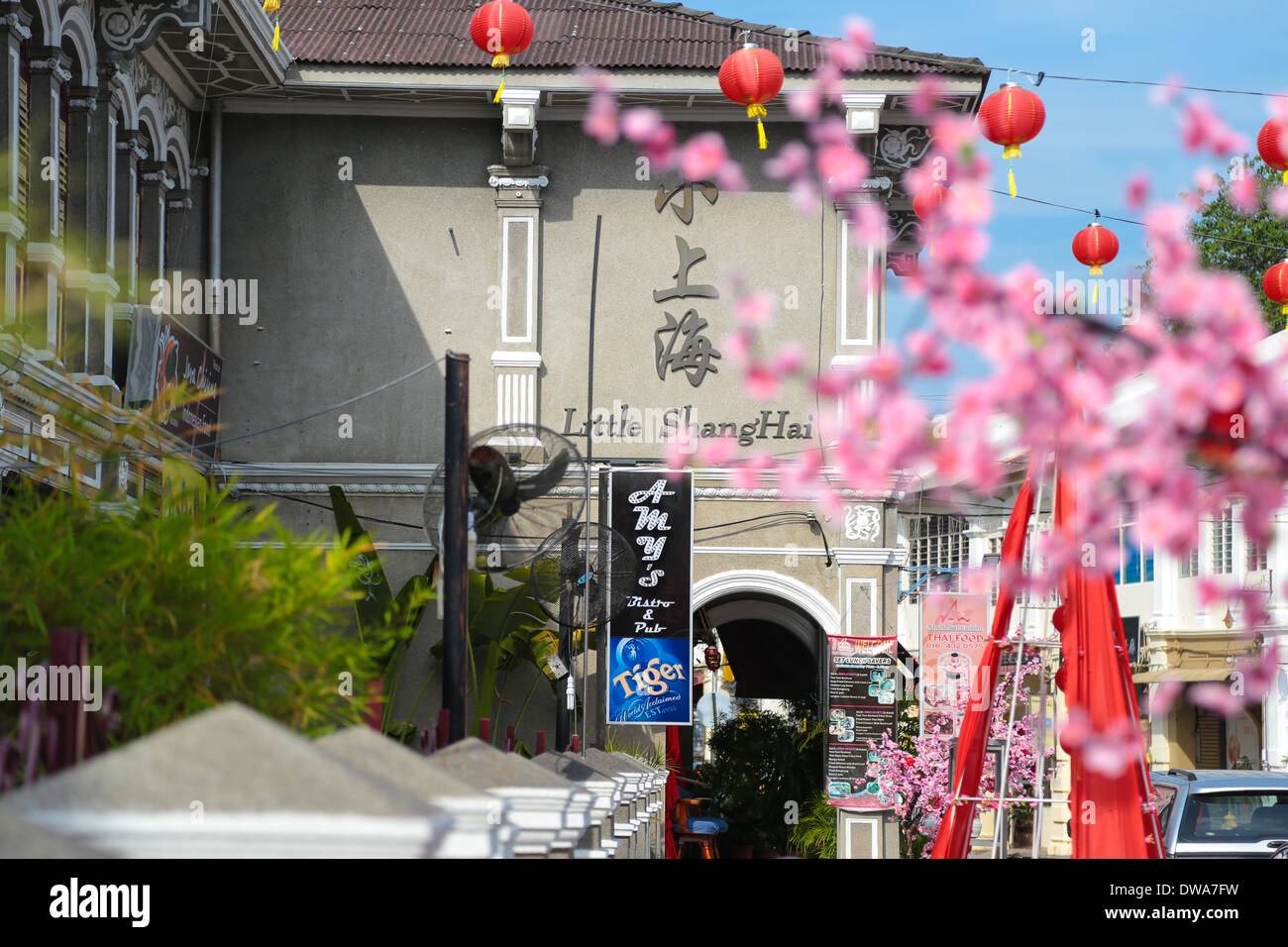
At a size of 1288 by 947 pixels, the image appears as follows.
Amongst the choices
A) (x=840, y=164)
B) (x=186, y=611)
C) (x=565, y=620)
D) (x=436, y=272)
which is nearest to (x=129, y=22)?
(x=436, y=272)

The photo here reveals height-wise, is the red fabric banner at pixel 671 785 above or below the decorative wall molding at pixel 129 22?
below

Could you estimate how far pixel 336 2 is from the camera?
19406mm

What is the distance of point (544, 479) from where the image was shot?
916cm

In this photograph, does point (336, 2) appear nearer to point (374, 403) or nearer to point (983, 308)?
point (374, 403)

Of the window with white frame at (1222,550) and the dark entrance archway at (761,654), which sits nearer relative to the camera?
the dark entrance archway at (761,654)

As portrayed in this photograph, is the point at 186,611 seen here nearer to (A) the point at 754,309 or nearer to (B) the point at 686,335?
(A) the point at 754,309

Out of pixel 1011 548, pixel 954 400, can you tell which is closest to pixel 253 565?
pixel 954 400

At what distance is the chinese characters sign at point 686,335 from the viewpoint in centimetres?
1783

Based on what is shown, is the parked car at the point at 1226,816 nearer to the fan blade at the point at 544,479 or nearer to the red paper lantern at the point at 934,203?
the fan blade at the point at 544,479

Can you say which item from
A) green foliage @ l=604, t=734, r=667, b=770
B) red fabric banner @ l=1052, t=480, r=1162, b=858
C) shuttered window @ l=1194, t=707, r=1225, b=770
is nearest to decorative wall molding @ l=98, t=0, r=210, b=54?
green foliage @ l=604, t=734, r=667, b=770

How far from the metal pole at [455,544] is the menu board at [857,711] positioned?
10.4 metres

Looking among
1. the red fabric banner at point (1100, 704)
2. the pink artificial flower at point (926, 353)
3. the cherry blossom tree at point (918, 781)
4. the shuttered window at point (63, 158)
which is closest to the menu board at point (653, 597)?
the cherry blossom tree at point (918, 781)

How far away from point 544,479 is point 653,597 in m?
7.39

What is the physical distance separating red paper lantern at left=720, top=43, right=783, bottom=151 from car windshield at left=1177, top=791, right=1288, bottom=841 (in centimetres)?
714
